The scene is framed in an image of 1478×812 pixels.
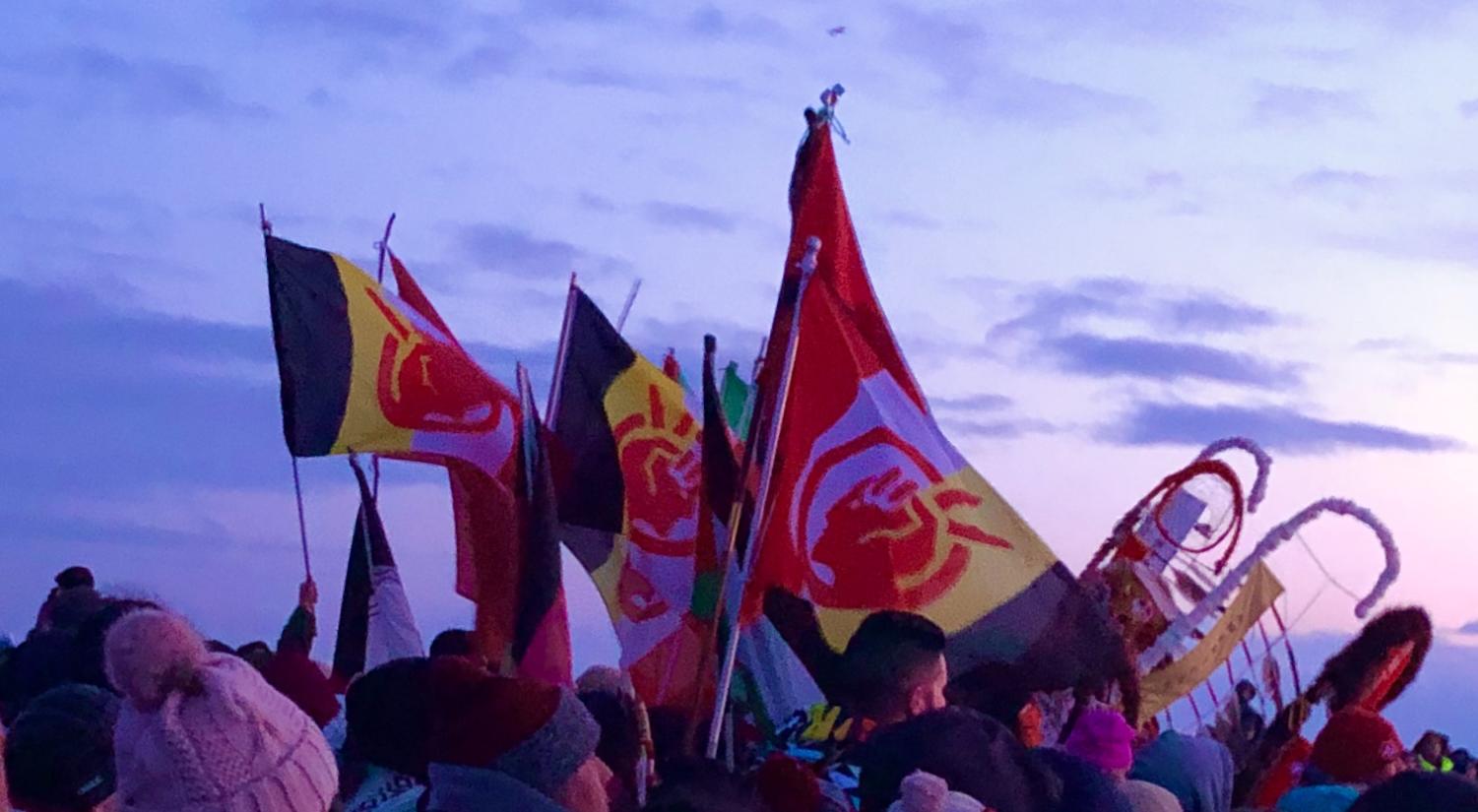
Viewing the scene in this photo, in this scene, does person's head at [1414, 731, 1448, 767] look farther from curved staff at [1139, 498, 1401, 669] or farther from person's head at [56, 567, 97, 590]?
person's head at [56, 567, 97, 590]

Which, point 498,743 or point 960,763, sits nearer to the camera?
point 498,743

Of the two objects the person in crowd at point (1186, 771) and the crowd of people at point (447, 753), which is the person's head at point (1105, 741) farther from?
the person in crowd at point (1186, 771)

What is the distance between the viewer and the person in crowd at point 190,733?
4.94 meters

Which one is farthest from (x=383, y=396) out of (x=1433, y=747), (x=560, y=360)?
(x=1433, y=747)

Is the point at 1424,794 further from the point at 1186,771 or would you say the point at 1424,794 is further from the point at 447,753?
the point at 1186,771

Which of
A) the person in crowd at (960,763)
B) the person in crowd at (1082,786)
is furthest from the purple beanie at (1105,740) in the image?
the person in crowd at (960,763)

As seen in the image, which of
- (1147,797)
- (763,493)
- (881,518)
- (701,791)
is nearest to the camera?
(701,791)

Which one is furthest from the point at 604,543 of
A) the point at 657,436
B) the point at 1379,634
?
the point at 1379,634

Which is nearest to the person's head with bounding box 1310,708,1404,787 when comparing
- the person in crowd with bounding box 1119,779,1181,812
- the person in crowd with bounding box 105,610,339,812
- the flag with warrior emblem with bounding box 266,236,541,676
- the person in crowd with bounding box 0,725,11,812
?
the person in crowd with bounding box 1119,779,1181,812

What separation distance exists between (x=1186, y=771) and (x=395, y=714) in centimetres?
360

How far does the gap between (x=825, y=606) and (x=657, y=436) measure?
3.06 m

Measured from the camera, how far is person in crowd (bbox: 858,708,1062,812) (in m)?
5.62

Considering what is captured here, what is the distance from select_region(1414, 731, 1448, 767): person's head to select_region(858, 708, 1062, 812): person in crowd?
895 centimetres

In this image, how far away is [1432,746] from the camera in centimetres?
1480
